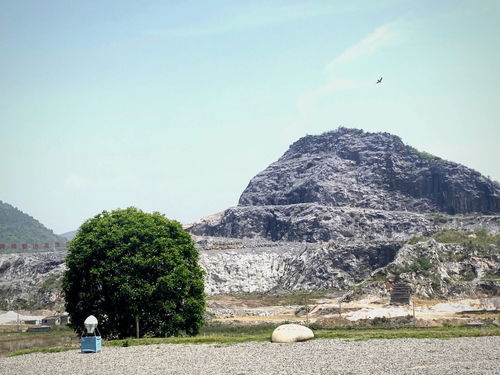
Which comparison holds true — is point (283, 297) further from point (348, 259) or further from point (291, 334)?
point (291, 334)

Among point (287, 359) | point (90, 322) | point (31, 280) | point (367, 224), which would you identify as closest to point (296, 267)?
point (367, 224)

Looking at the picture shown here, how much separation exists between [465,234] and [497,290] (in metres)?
37.4

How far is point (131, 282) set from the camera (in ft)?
174

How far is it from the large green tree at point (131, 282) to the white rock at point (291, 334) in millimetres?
12067

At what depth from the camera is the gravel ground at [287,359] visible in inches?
Answer: 1283

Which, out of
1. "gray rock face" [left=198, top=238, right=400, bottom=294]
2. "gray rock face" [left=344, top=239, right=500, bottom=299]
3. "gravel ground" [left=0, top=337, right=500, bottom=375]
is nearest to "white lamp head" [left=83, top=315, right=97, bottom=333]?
"gravel ground" [left=0, top=337, right=500, bottom=375]

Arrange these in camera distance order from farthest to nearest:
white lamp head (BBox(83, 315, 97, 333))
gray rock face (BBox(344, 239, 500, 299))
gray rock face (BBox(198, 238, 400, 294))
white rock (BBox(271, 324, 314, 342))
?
gray rock face (BBox(198, 238, 400, 294)), gray rock face (BBox(344, 239, 500, 299)), white rock (BBox(271, 324, 314, 342)), white lamp head (BBox(83, 315, 97, 333))

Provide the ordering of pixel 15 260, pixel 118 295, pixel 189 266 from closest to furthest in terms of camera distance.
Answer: pixel 118 295
pixel 189 266
pixel 15 260

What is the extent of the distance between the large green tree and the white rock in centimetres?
1207

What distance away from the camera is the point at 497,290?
10106cm

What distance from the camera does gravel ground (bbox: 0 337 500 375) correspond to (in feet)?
107

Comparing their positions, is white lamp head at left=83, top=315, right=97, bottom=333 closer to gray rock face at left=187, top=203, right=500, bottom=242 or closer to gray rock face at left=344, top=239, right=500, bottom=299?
gray rock face at left=344, top=239, right=500, bottom=299

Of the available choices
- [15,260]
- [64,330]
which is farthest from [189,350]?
[15,260]

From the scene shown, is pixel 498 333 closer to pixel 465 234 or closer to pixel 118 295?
pixel 118 295
